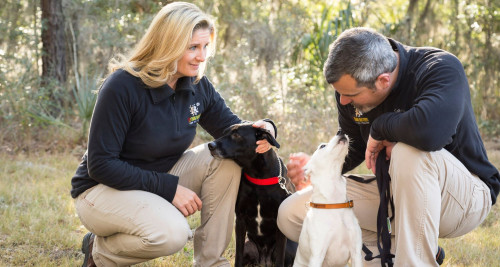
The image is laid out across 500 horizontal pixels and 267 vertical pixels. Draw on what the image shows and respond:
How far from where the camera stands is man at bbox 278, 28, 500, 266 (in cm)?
271

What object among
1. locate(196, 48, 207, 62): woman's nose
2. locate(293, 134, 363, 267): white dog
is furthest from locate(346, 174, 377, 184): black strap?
locate(196, 48, 207, 62): woman's nose

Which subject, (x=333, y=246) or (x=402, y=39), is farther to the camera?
(x=402, y=39)

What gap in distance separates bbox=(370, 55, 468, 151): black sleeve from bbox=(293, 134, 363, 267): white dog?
39 centimetres

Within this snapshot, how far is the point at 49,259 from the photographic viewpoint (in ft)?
12.1

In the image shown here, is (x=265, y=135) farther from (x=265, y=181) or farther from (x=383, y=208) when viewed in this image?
(x=383, y=208)

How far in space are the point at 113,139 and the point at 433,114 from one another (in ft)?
5.53

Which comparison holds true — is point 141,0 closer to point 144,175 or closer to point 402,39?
point 402,39

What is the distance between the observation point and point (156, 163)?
3383 millimetres

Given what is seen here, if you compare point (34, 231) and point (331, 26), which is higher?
point (331, 26)

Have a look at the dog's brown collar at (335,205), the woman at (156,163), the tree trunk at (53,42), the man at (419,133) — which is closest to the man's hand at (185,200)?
the woman at (156,163)

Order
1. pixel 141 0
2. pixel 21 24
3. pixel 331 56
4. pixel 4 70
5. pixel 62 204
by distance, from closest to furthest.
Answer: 1. pixel 331 56
2. pixel 62 204
3. pixel 4 70
4. pixel 21 24
5. pixel 141 0

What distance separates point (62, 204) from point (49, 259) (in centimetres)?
125

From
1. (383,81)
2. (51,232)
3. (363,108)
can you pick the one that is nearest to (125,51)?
(51,232)

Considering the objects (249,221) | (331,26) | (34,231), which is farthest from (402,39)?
(34,231)
